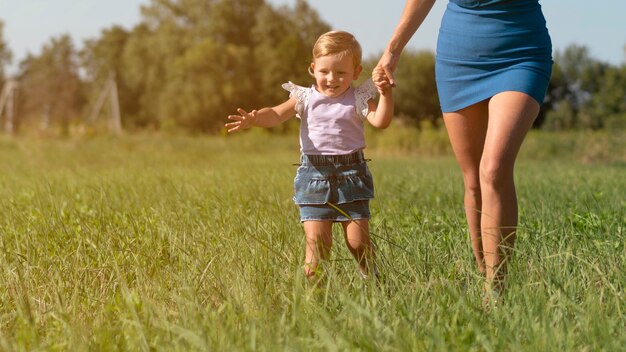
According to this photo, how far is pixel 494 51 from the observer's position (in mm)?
3734

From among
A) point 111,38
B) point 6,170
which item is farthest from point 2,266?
point 111,38

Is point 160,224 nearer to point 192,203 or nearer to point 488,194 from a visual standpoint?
point 192,203

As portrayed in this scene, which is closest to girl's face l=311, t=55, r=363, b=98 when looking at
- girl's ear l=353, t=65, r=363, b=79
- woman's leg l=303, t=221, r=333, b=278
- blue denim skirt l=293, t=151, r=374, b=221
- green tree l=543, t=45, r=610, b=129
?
girl's ear l=353, t=65, r=363, b=79

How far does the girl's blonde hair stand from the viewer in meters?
3.75

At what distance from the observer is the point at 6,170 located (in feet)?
38.3

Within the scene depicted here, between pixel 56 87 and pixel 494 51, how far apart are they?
49.1 meters

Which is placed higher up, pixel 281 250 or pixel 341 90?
pixel 341 90

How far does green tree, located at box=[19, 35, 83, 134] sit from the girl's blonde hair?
4567 centimetres

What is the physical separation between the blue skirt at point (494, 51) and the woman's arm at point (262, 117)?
75cm

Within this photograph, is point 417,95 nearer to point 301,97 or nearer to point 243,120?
point 301,97

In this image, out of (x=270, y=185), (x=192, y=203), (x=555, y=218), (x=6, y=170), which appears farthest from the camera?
(x=6, y=170)


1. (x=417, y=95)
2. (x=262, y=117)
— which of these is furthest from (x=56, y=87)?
(x=262, y=117)

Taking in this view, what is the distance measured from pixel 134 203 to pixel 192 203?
0.45 meters

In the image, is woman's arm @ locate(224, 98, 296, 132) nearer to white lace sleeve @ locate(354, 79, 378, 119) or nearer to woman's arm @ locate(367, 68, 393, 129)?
white lace sleeve @ locate(354, 79, 378, 119)
